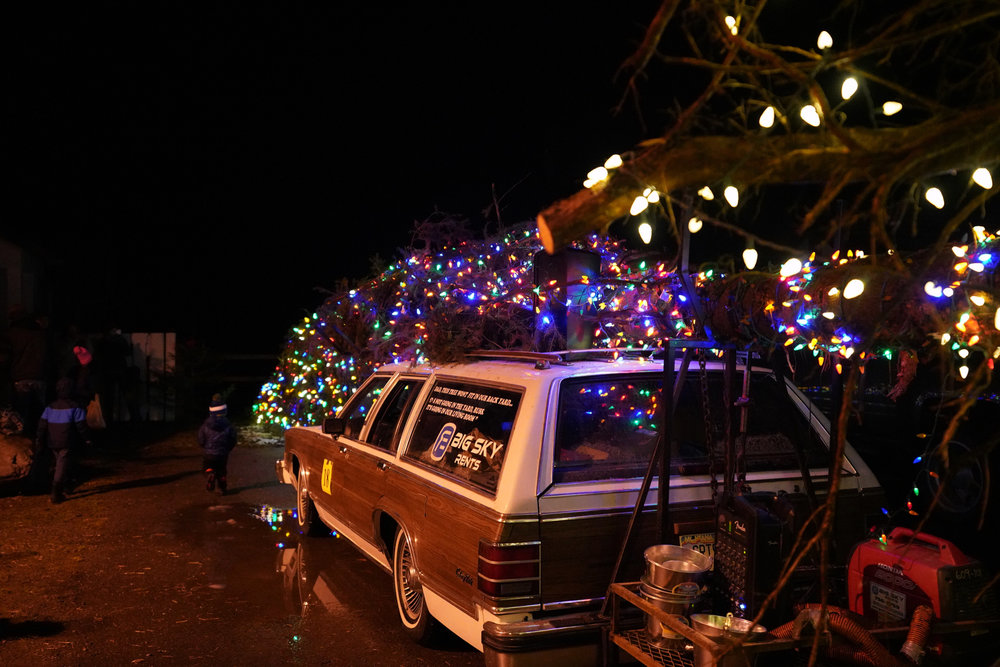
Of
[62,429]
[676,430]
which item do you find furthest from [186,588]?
[676,430]

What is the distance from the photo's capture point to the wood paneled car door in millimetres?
4848

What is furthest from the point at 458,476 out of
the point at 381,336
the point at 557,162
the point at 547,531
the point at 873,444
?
the point at 557,162

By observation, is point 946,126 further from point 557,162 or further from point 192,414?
point 557,162

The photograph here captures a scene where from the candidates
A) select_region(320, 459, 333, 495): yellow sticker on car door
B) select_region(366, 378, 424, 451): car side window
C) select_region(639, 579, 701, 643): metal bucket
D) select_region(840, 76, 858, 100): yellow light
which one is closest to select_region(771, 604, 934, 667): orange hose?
select_region(639, 579, 701, 643): metal bucket

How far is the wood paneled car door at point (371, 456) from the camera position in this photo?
4848mm

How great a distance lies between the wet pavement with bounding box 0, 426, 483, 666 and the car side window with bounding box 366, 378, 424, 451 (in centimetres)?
120

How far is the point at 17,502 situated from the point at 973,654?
9257 mm

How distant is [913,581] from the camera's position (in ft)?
10.4

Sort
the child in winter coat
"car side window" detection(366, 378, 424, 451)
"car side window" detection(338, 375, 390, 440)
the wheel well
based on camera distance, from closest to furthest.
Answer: the wheel well → "car side window" detection(366, 378, 424, 451) → "car side window" detection(338, 375, 390, 440) → the child in winter coat

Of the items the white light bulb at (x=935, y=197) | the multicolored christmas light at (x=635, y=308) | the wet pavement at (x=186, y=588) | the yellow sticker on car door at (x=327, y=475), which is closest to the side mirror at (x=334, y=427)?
the yellow sticker on car door at (x=327, y=475)

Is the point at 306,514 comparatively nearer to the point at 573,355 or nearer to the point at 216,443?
the point at 216,443

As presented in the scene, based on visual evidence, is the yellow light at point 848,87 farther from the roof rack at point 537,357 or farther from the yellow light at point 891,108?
the roof rack at point 537,357

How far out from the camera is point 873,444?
8.92 m

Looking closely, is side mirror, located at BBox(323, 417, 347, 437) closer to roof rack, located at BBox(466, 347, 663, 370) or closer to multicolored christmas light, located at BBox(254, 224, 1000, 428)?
multicolored christmas light, located at BBox(254, 224, 1000, 428)
